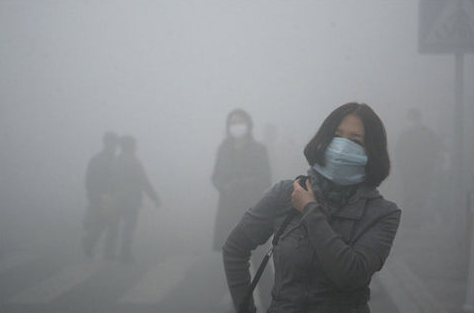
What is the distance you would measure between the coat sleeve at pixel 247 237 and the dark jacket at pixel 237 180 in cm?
181

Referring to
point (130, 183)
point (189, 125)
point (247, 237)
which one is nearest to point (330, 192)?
point (247, 237)

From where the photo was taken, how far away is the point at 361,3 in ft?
11.5

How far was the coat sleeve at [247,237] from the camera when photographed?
1598 millimetres

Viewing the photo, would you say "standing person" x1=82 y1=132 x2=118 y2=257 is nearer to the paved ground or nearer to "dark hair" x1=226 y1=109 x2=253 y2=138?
the paved ground

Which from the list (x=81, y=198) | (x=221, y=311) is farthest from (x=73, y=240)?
(x=221, y=311)

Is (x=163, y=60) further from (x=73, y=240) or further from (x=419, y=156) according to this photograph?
(x=419, y=156)

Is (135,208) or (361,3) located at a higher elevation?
(361,3)

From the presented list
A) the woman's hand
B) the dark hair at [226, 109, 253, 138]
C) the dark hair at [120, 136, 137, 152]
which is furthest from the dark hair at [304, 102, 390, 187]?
the dark hair at [120, 136, 137, 152]

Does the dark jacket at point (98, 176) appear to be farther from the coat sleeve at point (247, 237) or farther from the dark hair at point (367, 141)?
the dark hair at point (367, 141)

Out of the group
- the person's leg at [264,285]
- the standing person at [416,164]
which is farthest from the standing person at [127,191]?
the standing person at [416,164]

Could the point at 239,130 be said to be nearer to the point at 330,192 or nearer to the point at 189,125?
the point at 189,125

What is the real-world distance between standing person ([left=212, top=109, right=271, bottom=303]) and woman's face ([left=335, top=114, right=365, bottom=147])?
1.98 metres

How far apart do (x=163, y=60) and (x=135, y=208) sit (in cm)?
123

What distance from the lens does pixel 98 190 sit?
361cm
